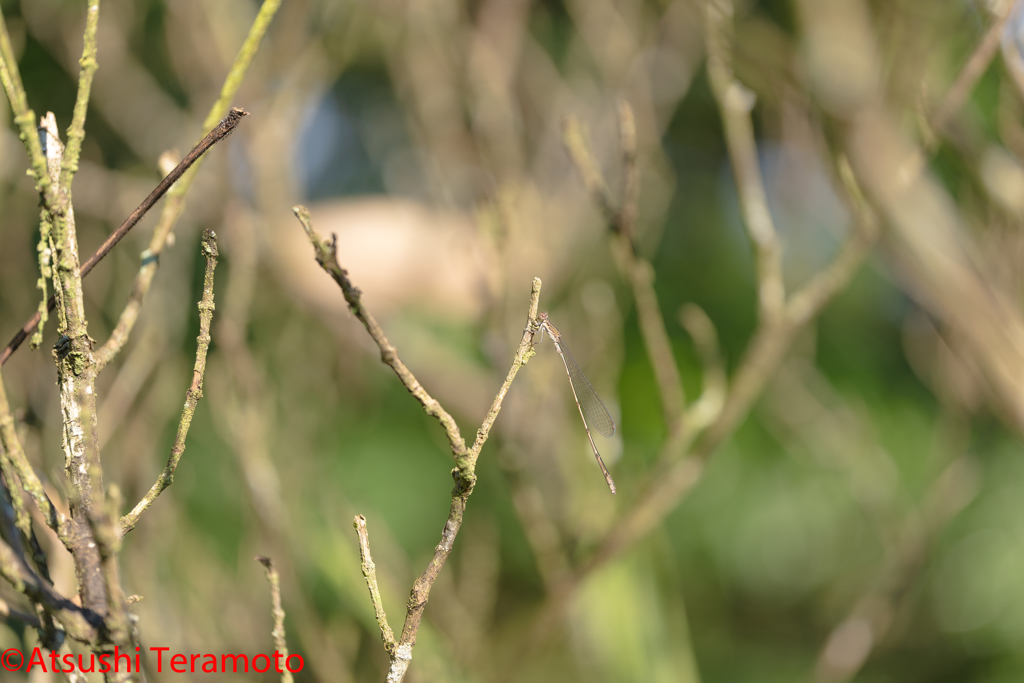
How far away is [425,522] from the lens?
2029mm

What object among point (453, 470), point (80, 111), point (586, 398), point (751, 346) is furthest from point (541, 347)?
point (80, 111)

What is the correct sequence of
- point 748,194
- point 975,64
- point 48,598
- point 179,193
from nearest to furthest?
point 48,598, point 179,193, point 975,64, point 748,194

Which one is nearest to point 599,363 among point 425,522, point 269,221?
point 269,221

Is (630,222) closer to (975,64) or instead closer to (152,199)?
(975,64)

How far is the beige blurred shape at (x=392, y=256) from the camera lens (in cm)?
145

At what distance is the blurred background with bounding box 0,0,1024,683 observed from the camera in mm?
863

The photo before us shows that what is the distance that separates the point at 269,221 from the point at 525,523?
Answer: 76cm

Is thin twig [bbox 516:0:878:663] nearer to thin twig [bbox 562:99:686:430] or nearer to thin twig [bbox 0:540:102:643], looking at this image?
thin twig [bbox 562:99:686:430]

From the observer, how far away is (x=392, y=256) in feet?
5.31

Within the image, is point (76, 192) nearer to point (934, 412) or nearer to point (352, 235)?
point (352, 235)

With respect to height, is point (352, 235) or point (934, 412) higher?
point (352, 235)

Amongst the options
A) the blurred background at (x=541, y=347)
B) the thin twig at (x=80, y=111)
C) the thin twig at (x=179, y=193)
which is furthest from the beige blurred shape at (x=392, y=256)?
the thin twig at (x=80, y=111)

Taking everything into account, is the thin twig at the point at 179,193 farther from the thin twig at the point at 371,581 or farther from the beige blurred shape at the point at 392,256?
the beige blurred shape at the point at 392,256

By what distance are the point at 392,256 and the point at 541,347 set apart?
83cm
